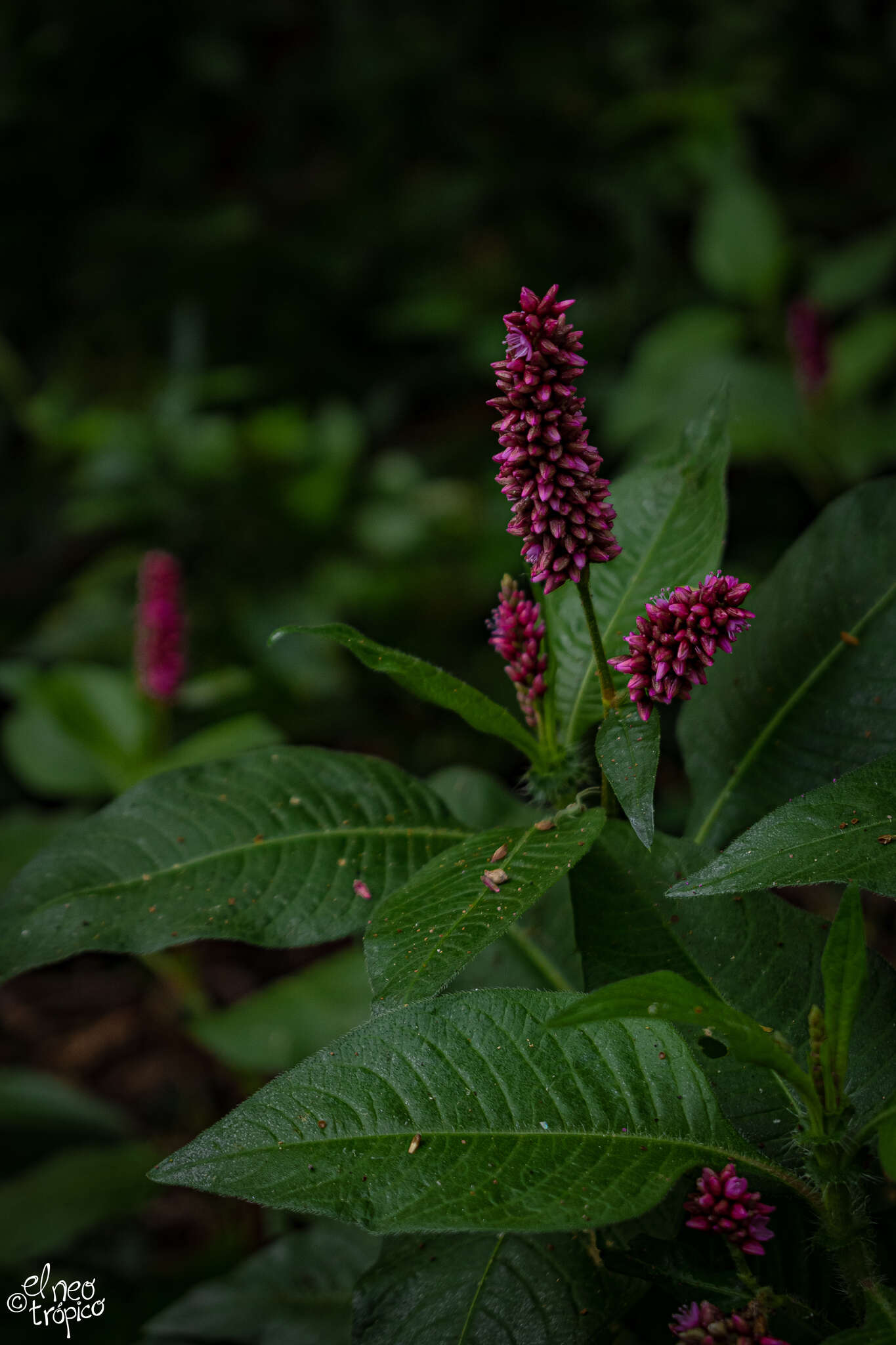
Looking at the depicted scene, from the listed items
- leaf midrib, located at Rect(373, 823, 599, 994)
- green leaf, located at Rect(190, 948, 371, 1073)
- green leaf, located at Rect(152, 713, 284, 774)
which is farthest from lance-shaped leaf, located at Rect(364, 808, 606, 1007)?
green leaf, located at Rect(152, 713, 284, 774)

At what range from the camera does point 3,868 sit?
1.99m

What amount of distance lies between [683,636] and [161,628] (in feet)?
5.06

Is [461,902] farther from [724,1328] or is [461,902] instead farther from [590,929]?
[724,1328]

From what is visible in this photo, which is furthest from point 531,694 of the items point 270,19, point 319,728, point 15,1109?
A: point 270,19

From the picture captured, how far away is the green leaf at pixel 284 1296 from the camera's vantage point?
118 centimetres

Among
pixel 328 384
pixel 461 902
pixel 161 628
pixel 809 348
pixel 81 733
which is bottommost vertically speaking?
pixel 461 902

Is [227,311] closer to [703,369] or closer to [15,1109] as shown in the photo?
[703,369]

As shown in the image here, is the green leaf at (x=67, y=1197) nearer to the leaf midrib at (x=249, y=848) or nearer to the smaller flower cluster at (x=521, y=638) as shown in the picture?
the leaf midrib at (x=249, y=848)

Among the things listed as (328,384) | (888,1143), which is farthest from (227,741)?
(328,384)

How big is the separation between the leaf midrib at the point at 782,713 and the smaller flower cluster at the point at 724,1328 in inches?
16.8

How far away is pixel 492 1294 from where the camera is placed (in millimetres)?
787

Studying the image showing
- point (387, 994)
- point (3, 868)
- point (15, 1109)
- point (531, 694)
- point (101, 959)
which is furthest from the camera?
point (101, 959)

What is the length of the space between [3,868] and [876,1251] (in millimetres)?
1749

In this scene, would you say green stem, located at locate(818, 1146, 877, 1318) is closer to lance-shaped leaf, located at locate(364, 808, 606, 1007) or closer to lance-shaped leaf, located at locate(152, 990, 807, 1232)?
lance-shaped leaf, located at locate(152, 990, 807, 1232)
